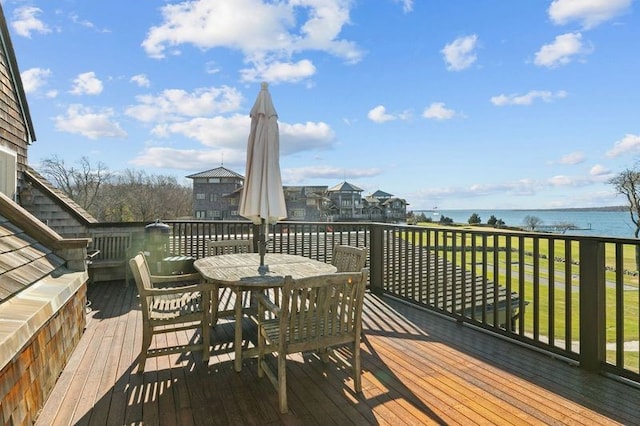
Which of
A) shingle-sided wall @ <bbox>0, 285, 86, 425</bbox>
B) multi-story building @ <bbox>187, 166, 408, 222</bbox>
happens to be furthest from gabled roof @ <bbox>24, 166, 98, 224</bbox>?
multi-story building @ <bbox>187, 166, 408, 222</bbox>

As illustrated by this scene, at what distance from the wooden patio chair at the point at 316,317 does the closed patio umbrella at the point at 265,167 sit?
1105 mm

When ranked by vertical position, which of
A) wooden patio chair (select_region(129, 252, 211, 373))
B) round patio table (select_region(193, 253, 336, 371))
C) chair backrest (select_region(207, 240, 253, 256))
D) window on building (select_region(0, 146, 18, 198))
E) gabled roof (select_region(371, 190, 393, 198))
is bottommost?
wooden patio chair (select_region(129, 252, 211, 373))

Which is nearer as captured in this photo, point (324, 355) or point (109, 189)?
point (324, 355)

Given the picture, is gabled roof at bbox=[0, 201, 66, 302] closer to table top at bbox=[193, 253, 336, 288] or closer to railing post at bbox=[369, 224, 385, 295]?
table top at bbox=[193, 253, 336, 288]

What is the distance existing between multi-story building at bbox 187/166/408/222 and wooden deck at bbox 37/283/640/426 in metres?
26.4

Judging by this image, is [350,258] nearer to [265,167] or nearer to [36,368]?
[265,167]

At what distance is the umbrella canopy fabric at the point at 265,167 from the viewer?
3309 mm

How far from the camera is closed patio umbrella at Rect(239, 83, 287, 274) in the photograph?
10.9ft

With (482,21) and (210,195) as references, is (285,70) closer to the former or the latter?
(482,21)

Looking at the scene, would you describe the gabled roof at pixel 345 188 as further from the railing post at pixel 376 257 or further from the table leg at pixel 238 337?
the table leg at pixel 238 337

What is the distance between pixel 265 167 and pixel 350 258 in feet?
4.32

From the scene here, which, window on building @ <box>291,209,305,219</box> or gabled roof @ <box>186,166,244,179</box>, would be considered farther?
window on building @ <box>291,209,305,219</box>

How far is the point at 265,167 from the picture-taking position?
10.9 feet

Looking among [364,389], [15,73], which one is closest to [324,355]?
[364,389]
